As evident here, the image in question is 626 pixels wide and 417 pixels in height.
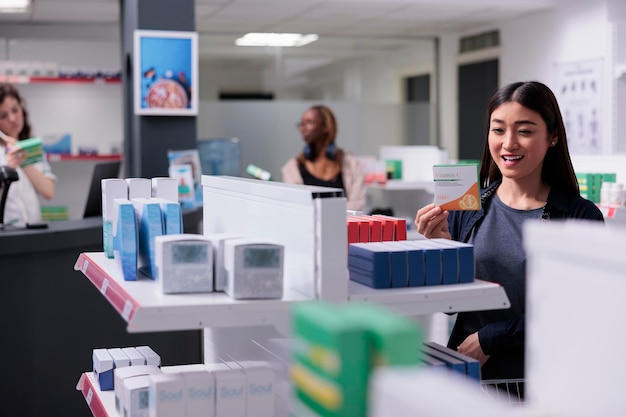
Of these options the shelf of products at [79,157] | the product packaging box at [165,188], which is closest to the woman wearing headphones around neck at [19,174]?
the product packaging box at [165,188]

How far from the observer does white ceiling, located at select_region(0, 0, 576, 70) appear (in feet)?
27.9

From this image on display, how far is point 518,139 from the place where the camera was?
2615 mm

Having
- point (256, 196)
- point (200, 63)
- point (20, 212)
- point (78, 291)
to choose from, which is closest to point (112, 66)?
point (200, 63)

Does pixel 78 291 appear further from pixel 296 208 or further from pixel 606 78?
pixel 606 78

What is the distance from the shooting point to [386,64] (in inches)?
429

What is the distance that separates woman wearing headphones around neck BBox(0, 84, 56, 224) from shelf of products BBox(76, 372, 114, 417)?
2.50 meters

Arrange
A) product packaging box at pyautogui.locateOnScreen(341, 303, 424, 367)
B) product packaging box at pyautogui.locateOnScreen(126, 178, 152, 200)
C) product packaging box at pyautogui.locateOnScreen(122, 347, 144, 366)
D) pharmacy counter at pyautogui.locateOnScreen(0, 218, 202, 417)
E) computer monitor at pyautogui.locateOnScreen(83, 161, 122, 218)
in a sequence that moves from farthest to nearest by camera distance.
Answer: computer monitor at pyautogui.locateOnScreen(83, 161, 122, 218), pharmacy counter at pyautogui.locateOnScreen(0, 218, 202, 417), product packaging box at pyautogui.locateOnScreen(126, 178, 152, 200), product packaging box at pyautogui.locateOnScreen(122, 347, 144, 366), product packaging box at pyautogui.locateOnScreen(341, 303, 424, 367)

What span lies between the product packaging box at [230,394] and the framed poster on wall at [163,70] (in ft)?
14.1

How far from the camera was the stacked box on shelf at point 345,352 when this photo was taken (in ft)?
4.08

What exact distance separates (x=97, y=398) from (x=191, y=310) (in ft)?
2.78

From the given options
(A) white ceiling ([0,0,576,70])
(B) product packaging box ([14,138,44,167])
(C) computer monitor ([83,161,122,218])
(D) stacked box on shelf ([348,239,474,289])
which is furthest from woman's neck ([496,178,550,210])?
(A) white ceiling ([0,0,576,70])

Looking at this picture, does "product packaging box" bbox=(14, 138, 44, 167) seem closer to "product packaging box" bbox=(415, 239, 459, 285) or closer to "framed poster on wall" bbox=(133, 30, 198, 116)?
"framed poster on wall" bbox=(133, 30, 198, 116)

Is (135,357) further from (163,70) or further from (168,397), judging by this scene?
(163,70)

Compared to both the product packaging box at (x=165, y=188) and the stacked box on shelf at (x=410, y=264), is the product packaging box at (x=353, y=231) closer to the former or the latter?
the stacked box on shelf at (x=410, y=264)
